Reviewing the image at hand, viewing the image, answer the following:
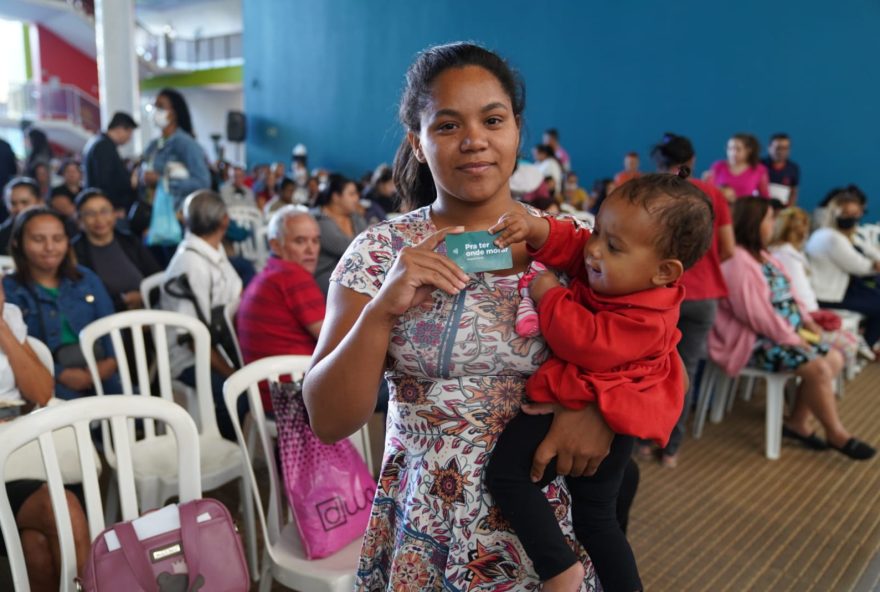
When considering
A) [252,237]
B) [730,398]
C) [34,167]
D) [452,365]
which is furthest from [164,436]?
[34,167]

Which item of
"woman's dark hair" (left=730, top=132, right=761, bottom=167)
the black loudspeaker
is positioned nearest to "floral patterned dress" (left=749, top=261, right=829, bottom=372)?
"woman's dark hair" (left=730, top=132, right=761, bottom=167)

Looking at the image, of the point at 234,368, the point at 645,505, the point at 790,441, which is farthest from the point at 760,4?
the point at 234,368

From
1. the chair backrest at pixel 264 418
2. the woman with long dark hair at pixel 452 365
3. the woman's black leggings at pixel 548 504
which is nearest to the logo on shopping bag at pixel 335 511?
the chair backrest at pixel 264 418

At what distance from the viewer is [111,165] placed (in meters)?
4.57

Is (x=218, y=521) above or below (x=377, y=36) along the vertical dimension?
below

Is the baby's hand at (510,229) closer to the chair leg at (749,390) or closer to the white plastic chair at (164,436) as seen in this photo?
the white plastic chair at (164,436)

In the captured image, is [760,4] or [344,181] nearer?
[344,181]

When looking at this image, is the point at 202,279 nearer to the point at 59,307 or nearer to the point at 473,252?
the point at 59,307

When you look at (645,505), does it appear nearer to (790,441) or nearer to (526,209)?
(790,441)

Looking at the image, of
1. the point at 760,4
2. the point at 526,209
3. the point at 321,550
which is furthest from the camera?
the point at 760,4

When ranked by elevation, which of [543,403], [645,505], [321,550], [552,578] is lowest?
[645,505]

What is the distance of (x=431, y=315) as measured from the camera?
1008mm

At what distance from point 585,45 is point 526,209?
821cm

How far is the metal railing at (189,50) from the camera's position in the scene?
54.6 feet
